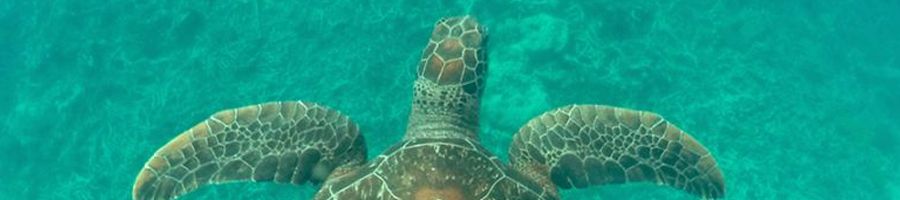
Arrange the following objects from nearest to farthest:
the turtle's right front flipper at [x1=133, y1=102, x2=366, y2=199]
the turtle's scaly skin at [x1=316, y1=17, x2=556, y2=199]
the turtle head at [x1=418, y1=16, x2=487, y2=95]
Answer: the turtle's scaly skin at [x1=316, y1=17, x2=556, y2=199]
the turtle's right front flipper at [x1=133, y1=102, x2=366, y2=199]
the turtle head at [x1=418, y1=16, x2=487, y2=95]

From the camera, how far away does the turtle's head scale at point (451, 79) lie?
7.34 meters

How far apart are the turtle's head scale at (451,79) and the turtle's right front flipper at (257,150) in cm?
71

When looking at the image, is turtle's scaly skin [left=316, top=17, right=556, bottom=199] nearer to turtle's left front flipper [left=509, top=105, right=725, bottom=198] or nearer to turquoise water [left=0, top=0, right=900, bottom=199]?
turtle's left front flipper [left=509, top=105, right=725, bottom=198]

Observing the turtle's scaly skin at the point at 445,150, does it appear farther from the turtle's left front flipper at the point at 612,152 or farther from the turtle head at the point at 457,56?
the turtle's left front flipper at the point at 612,152

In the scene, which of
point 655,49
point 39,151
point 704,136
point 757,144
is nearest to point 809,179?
point 757,144

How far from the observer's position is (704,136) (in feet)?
29.3

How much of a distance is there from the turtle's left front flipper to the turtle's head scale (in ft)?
2.01

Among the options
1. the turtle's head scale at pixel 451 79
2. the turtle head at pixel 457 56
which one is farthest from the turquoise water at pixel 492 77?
the turtle head at pixel 457 56

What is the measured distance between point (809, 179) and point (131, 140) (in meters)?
7.45

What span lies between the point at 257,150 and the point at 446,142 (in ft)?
5.76

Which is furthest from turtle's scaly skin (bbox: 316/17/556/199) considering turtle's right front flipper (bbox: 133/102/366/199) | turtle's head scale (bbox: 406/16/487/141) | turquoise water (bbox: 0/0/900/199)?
turquoise water (bbox: 0/0/900/199)

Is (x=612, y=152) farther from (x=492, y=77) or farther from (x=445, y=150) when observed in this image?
(x=492, y=77)

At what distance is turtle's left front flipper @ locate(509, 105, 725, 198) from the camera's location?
6.98 metres

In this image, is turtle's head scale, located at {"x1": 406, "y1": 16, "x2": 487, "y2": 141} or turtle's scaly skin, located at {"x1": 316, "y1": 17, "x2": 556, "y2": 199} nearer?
turtle's scaly skin, located at {"x1": 316, "y1": 17, "x2": 556, "y2": 199}
